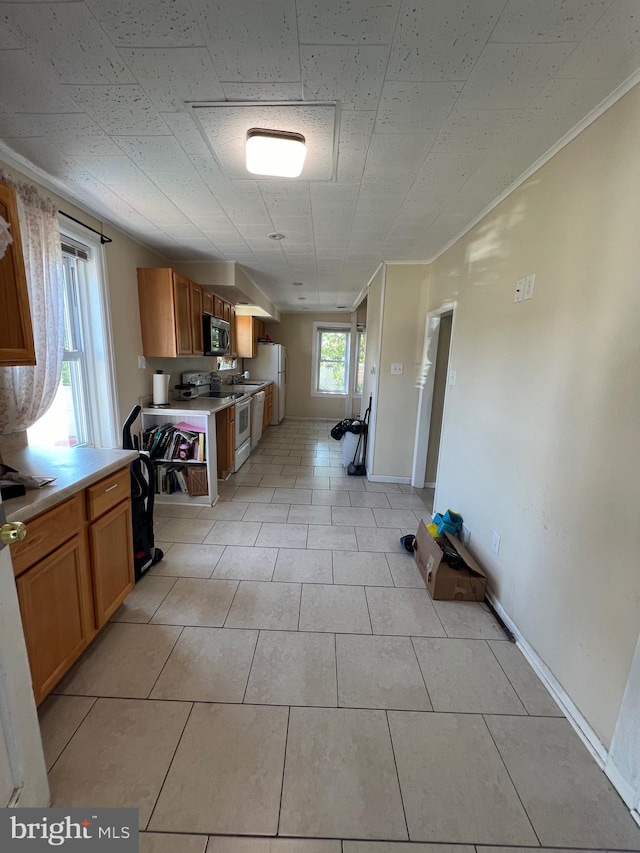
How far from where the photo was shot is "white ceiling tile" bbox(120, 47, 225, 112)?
1.14 metres

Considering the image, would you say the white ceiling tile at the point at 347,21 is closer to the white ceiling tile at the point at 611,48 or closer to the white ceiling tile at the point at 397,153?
the white ceiling tile at the point at 397,153

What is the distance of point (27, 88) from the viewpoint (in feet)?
4.21

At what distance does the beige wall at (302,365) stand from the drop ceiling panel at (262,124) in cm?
569

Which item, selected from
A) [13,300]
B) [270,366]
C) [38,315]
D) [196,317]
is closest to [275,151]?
[13,300]

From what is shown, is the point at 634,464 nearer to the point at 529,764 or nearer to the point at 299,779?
the point at 529,764

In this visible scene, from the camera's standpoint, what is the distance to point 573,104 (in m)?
1.31

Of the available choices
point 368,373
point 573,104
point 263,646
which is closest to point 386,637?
point 263,646

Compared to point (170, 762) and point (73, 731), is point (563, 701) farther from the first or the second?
point (73, 731)

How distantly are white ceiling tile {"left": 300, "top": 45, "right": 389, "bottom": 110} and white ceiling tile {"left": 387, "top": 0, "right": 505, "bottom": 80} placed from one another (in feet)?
0.20

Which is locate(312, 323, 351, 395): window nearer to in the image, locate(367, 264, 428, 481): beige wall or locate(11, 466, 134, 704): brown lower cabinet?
locate(367, 264, 428, 481): beige wall

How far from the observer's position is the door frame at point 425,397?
352 centimetres

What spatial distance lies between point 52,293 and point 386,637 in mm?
2684

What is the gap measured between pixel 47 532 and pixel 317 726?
130 cm

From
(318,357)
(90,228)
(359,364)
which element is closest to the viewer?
(90,228)
